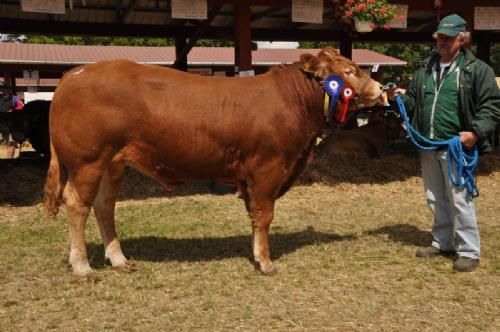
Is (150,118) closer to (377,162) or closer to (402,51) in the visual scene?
(377,162)

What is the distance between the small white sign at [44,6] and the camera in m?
6.31

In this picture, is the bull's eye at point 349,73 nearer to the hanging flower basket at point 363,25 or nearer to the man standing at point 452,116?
the man standing at point 452,116

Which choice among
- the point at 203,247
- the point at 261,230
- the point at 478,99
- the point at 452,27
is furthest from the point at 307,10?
the point at 261,230

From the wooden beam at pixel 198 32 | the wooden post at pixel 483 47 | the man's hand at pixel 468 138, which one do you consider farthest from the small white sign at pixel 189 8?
the wooden post at pixel 483 47

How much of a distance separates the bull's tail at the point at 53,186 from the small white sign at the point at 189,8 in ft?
11.5

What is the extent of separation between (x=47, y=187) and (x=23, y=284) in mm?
814

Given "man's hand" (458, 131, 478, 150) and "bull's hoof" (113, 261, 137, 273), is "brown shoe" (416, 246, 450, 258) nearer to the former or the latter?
"man's hand" (458, 131, 478, 150)

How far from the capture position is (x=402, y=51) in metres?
48.1

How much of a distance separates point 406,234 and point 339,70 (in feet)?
6.98

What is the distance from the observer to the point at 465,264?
429cm

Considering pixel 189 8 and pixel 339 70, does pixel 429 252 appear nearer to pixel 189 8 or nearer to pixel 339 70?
pixel 339 70

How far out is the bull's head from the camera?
14.5ft

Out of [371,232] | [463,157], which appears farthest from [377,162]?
[463,157]

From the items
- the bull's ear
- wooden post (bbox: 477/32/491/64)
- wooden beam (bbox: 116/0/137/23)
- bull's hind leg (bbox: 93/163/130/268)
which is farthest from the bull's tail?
wooden post (bbox: 477/32/491/64)
